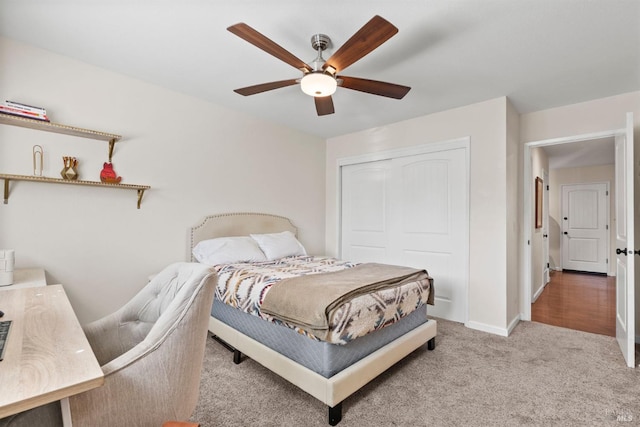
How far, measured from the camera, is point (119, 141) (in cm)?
280

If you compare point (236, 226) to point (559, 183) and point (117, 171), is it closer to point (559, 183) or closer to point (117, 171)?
point (117, 171)

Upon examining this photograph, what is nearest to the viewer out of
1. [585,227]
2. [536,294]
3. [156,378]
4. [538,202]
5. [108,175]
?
[156,378]

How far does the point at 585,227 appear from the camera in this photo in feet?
21.2

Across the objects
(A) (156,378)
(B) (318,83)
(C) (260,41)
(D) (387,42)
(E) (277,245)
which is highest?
(D) (387,42)

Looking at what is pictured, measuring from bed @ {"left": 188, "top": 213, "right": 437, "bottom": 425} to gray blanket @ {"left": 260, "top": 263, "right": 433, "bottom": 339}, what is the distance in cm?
13

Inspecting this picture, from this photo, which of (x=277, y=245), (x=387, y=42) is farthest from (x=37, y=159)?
(x=387, y=42)

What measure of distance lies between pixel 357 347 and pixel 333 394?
336mm

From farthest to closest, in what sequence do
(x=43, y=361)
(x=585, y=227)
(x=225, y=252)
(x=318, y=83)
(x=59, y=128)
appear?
(x=585, y=227)
(x=225, y=252)
(x=59, y=128)
(x=318, y=83)
(x=43, y=361)

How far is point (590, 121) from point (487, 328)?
240 cm

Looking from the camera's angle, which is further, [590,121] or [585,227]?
[585,227]

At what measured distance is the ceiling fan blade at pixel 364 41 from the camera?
1584 millimetres

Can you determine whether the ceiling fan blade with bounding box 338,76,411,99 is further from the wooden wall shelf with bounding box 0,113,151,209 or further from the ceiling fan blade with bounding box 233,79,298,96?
the wooden wall shelf with bounding box 0,113,151,209

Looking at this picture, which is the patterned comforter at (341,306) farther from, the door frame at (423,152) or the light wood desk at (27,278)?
the light wood desk at (27,278)

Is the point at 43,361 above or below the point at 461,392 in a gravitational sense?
above
